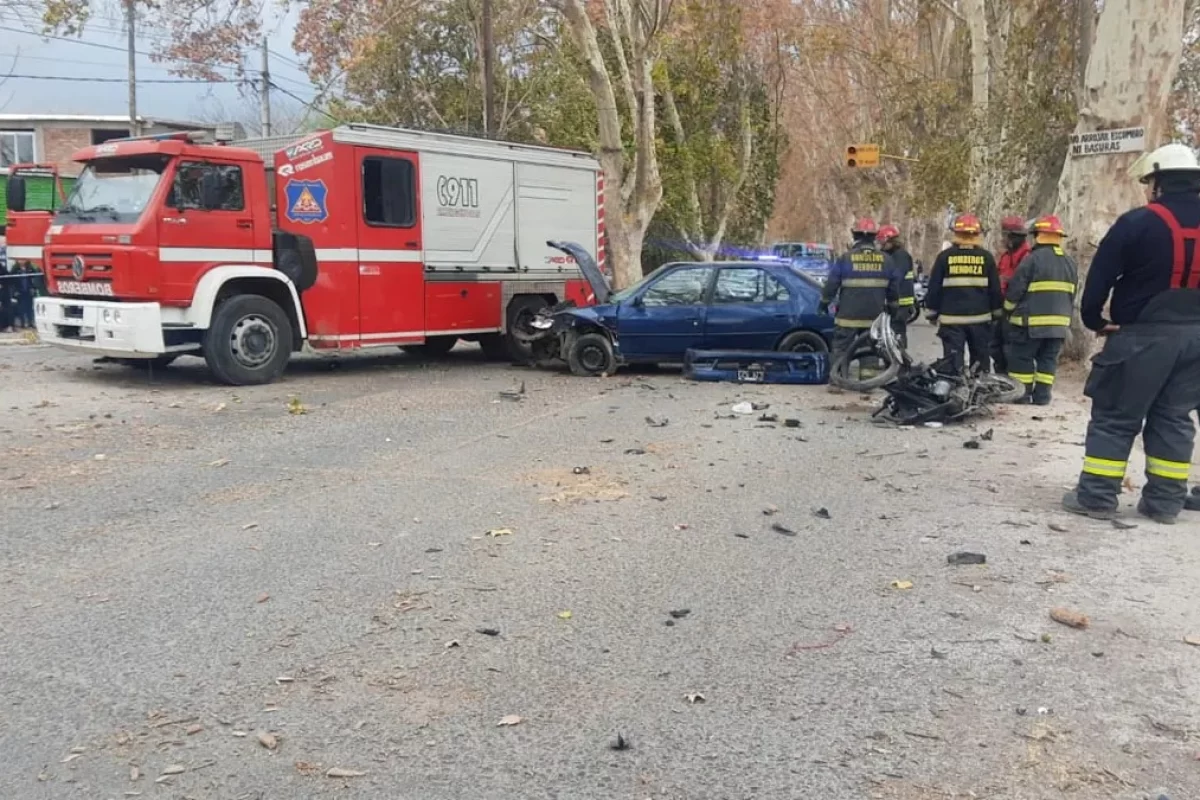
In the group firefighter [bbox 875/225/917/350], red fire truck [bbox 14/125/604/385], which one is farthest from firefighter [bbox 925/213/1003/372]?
red fire truck [bbox 14/125/604/385]

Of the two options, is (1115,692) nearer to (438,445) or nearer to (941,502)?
(941,502)

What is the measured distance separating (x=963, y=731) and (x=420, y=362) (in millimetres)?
12320

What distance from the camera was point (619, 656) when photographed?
415 cm

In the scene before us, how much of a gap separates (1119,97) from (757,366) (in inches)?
209

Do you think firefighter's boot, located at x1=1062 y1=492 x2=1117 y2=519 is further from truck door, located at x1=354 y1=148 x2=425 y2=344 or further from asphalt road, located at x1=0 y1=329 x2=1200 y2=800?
truck door, located at x1=354 y1=148 x2=425 y2=344

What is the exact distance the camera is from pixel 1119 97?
1228 centimetres

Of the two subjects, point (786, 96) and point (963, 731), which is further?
point (786, 96)

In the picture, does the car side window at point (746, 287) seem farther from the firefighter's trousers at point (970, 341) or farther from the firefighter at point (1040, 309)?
the firefighter at point (1040, 309)

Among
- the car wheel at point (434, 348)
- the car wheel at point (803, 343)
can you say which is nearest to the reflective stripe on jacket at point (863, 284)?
the car wheel at point (803, 343)

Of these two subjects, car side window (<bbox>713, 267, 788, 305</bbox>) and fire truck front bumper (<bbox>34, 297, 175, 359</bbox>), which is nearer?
fire truck front bumper (<bbox>34, 297, 175, 359</bbox>)

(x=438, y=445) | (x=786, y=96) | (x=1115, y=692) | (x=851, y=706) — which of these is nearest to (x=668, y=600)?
(x=851, y=706)

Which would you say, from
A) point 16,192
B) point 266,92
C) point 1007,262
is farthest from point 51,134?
point 1007,262

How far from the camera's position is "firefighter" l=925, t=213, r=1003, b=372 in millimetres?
10273

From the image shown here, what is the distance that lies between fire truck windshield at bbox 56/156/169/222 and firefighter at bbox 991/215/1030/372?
8995mm
